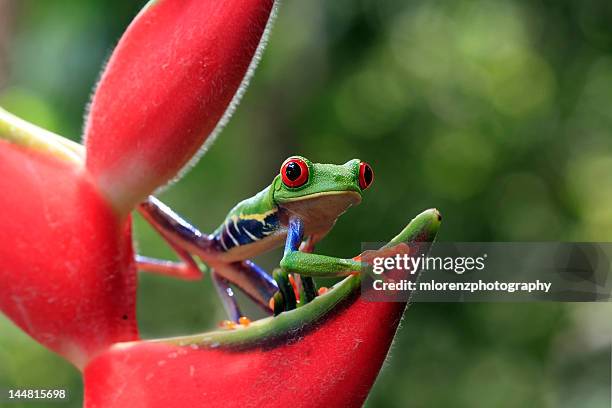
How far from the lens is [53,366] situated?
433 cm

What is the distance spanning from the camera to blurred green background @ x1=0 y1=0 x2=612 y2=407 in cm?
516

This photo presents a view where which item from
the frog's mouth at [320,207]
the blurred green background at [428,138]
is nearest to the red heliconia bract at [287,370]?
the frog's mouth at [320,207]

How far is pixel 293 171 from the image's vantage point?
910 mm

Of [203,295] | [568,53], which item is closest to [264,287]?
[203,295]

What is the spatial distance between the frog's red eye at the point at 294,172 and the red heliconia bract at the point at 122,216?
0.28ft

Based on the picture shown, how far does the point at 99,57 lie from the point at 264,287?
4176 mm

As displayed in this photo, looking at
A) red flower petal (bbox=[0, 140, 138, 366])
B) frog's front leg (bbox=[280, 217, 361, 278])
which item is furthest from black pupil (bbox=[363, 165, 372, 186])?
red flower petal (bbox=[0, 140, 138, 366])

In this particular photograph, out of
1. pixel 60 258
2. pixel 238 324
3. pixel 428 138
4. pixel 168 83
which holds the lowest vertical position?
pixel 428 138

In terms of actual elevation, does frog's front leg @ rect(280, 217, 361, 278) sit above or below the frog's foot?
above

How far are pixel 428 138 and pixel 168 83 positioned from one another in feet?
19.0

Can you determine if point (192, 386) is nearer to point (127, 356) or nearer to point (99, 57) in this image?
point (127, 356)

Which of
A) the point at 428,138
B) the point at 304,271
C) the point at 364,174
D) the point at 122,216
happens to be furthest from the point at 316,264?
the point at 428,138

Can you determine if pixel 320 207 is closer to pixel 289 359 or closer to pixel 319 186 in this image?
pixel 319 186

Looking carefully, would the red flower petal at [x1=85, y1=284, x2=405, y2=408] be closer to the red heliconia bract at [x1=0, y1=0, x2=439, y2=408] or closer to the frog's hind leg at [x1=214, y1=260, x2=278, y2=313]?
the red heliconia bract at [x1=0, y1=0, x2=439, y2=408]
